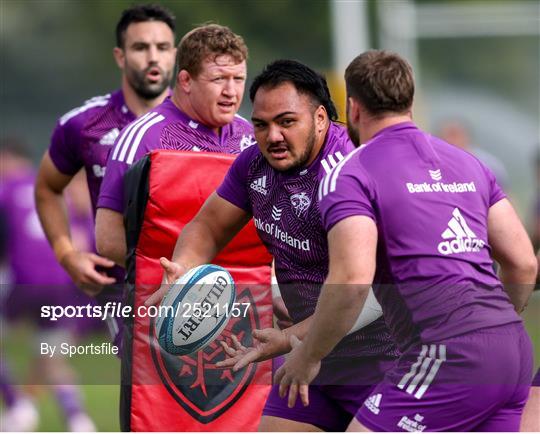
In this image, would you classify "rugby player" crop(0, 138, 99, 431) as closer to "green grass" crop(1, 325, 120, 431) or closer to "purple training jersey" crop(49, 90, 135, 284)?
"green grass" crop(1, 325, 120, 431)

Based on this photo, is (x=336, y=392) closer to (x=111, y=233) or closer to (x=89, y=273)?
(x=111, y=233)

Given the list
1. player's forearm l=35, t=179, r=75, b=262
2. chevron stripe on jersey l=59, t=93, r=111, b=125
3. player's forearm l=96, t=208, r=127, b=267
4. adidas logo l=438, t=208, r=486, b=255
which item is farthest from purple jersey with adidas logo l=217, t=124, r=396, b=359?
player's forearm l=35, t=179, r=75, b=262

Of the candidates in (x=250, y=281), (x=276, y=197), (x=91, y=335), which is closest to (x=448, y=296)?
(x=276, y=197)

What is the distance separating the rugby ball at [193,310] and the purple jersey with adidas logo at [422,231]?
0.82 m

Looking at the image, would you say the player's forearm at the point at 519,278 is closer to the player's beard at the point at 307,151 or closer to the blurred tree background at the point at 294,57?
the player's beard at the point at 307,151

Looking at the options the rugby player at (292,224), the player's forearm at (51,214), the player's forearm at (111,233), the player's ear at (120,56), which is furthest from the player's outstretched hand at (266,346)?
the player's ear at (120,56)

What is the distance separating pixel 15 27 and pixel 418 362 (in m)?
21.8

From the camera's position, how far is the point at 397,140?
14.1ft

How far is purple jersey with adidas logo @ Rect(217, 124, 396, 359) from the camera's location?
480 cm

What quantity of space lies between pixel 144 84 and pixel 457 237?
9.75ft

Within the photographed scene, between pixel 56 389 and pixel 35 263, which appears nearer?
pixel 56 389

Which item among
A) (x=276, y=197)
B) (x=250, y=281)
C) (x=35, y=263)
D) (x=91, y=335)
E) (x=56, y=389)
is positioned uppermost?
(x=276, y=197)

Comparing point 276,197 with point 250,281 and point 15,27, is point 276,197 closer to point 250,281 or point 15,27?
point 250,281

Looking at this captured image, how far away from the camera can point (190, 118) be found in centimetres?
589
